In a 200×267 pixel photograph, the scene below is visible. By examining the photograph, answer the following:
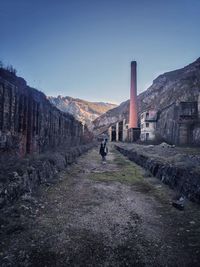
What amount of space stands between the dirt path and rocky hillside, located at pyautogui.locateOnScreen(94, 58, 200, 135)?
3388 cm

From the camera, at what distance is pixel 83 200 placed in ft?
14.5

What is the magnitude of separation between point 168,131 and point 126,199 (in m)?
30.4

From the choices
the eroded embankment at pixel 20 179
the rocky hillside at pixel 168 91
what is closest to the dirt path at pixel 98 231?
the eroded embankment at pixel 20 179

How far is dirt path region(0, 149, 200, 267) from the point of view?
2.28 metres

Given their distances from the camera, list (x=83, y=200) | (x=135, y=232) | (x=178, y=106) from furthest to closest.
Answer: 1. (x=178, y=106)
2. (x=83, y=200)
3. (x=135, y=232)

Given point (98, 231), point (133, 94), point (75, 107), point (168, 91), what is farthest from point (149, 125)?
point (75, 107)

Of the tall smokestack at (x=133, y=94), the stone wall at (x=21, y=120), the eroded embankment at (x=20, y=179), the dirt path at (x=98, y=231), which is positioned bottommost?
the dirt path at (x=98, y=231)

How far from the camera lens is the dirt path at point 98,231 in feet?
7.47

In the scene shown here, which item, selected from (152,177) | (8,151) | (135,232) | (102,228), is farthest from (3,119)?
(152,177)

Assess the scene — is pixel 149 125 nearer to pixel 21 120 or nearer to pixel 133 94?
pixel 133 94

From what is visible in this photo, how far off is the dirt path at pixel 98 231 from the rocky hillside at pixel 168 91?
33.9 meters

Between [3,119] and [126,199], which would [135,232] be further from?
[3,119]

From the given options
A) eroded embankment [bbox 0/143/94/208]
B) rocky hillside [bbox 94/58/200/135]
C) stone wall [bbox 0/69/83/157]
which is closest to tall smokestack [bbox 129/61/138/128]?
rocky hillside [bbox 94/58/200/135]

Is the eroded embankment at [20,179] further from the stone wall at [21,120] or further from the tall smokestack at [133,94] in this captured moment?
the tall smokestack at [133,94]
